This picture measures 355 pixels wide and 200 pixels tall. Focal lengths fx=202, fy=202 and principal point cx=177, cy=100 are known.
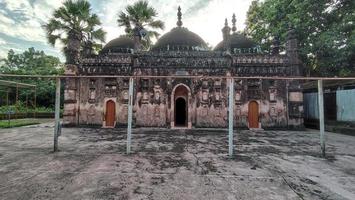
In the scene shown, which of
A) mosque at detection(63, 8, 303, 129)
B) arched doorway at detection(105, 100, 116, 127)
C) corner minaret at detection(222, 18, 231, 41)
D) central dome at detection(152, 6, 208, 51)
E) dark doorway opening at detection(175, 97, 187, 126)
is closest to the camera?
mosque at detection(63, 8, 303, 129)

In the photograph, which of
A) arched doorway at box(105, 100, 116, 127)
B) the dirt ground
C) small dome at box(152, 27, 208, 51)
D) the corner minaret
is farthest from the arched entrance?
the dirt ground

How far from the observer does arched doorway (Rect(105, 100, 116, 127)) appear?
1516 centimetres

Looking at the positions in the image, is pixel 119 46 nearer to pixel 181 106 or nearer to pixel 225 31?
pixel 181 106

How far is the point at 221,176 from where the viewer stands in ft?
16.2

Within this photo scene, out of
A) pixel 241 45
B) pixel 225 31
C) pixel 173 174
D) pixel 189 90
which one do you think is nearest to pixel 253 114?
pixel 189 90

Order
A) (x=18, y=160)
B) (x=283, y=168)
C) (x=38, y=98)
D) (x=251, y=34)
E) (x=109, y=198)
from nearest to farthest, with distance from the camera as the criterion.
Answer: (x=109, y=198) → (x=283, y=168) → (x=18, y=160) → (x=251, y=34) → (x=38, y=98)

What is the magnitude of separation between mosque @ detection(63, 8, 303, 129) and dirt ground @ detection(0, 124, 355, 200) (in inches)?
283

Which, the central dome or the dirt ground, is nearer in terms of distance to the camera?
the dirt ground

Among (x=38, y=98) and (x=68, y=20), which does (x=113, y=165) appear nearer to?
(x=68, y=20)

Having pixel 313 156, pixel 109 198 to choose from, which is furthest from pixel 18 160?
pixel 313 156

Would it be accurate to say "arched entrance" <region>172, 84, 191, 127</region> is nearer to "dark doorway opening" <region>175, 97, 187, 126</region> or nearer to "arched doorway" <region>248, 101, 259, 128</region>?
"dark doorway opening" <region>175, 97, 187, 126</region>

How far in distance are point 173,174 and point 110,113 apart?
11.4 meters

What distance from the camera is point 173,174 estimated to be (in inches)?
197

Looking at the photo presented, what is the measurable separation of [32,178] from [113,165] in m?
1.85
